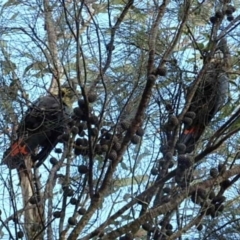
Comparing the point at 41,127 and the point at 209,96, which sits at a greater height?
the point at 41,127

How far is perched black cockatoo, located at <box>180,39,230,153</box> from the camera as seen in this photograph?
332 centimetres

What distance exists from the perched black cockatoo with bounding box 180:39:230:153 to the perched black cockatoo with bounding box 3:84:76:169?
0.48m

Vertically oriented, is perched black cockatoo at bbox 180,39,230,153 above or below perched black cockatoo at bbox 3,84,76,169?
below

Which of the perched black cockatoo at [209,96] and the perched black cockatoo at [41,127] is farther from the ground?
the perched black cockatoo at [41,127]

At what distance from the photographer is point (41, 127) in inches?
135

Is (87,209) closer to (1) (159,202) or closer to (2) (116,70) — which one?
(1) (159,202)

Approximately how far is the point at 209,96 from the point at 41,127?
686 millimetres

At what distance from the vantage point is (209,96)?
346cm

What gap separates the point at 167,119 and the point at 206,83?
0.27 metres

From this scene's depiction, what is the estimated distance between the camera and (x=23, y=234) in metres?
3.05

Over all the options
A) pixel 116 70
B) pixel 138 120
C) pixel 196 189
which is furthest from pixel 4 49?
pixel 196 189

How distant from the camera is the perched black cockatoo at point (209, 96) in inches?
131

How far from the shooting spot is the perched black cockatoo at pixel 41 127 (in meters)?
3.29

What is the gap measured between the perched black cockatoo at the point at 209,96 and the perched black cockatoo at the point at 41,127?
1.57ft
